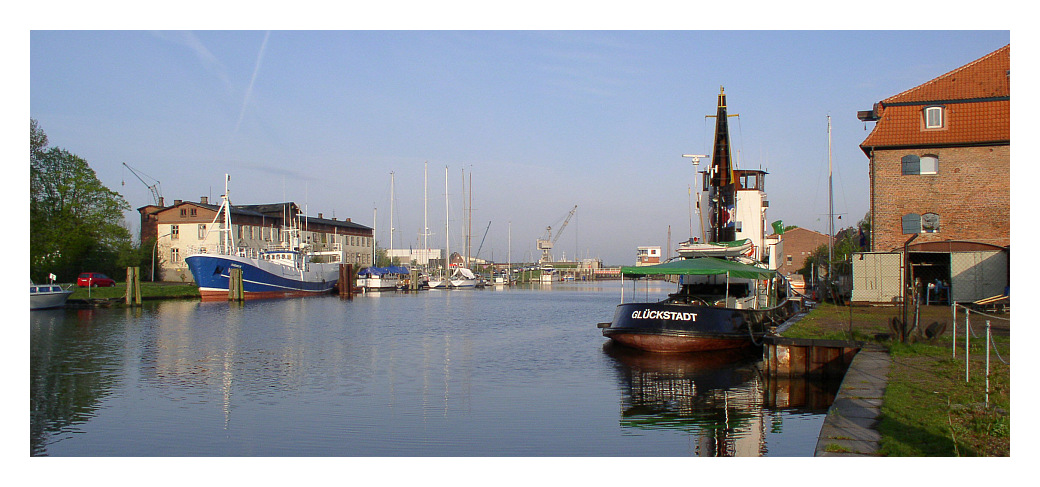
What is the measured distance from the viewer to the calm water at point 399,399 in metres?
11.9

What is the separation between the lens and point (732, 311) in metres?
22.0

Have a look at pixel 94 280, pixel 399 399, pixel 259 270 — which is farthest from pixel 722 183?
pixel 94 280

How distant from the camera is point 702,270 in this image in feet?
71.2

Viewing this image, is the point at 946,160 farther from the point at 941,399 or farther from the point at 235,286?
the point at 235,286

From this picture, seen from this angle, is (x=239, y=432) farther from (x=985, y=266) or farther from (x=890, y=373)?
(x=985, y=266)

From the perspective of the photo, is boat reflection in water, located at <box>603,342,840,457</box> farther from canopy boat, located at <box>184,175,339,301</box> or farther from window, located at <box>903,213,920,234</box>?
canopy boat, located at <box>184,175,339,301</box>

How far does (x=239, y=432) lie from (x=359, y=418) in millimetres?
2081

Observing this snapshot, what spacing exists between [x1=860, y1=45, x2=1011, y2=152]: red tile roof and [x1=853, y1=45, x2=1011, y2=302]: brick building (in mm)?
33

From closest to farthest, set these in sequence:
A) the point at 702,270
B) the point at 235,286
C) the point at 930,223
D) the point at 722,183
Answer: the point at 702,270, the point at 930,223, the point at 722,183, the point at 235,286

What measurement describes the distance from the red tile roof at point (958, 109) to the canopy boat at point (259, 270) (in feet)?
152

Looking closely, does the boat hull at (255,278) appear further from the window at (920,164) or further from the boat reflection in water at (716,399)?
the window at (920,164)

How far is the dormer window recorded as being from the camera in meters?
28.8

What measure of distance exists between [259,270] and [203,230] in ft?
67.6

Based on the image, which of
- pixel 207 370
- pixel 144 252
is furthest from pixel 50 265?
pixel 207 370
